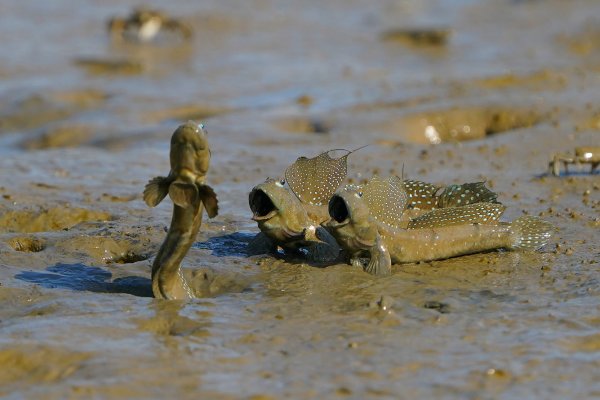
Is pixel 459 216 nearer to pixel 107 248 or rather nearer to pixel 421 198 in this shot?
pixel 421 198

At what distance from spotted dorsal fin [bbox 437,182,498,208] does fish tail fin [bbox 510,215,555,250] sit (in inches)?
6.1

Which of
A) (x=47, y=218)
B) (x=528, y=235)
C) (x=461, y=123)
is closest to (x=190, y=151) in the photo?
(x=528, y=235)

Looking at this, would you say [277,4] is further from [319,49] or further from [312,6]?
[319,49]

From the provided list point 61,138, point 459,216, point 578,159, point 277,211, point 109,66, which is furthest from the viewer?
point 109,66

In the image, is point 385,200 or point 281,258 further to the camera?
point 281,258

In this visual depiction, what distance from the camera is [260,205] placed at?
4031 mm

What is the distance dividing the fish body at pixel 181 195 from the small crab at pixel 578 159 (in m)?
2.70

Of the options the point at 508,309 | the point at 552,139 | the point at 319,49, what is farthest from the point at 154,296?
the point at 319,49

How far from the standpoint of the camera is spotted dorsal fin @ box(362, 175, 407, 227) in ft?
→ 12.9

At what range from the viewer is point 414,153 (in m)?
6.47

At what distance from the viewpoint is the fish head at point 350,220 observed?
3.82m

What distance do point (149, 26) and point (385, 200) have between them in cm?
934

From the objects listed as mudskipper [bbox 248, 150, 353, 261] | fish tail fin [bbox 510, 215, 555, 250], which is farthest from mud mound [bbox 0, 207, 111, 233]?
fish tail fin [bbox 510, 215, 555, 250]

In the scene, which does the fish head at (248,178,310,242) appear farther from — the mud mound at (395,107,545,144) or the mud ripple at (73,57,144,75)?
the mud ripple at (73,57,144,75)
